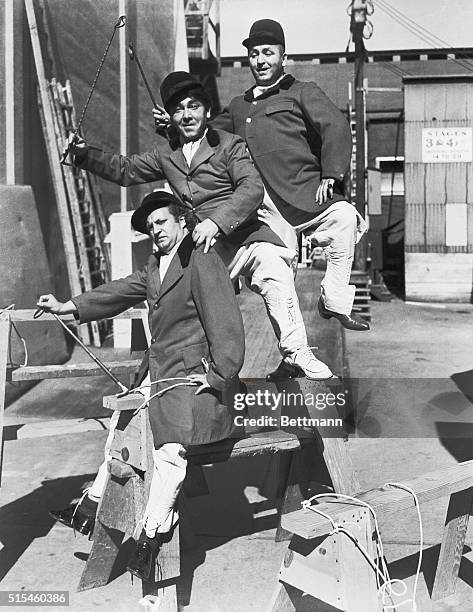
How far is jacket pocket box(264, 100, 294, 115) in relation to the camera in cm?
307

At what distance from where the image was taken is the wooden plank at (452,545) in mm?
2779

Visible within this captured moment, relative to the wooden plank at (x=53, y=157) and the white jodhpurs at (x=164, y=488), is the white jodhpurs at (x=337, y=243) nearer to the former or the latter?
the white jodhpurs at (x=164, y=488)

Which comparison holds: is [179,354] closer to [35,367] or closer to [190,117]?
[190,117]

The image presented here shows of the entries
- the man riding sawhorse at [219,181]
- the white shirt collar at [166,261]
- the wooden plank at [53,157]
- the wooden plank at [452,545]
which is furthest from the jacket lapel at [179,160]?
the wooden plank at [53,157]

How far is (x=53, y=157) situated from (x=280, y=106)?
3530 mm

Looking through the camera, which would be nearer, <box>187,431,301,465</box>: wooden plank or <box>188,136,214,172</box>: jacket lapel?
<box>187,431,301,465</box>: wooden plank

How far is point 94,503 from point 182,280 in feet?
3.06

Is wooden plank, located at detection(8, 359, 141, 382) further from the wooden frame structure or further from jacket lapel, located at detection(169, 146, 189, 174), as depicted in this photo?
jacket lapel, located at detection(169, 146, 189, 174)

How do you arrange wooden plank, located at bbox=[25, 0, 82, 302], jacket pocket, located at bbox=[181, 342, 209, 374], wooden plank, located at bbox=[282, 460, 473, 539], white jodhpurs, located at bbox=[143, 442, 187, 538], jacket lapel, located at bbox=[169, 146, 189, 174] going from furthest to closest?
wooden plank, located at bbox=[25, 0, 82, 302] → jacket lapel, located at bbox=[169, 146, 189, 174] → jacket pocket, located at bbox=[181, 342, 209, 374] → white jodhpurs, located at bbox=[143, 442, 187, 538] → wooden plank, located at bbox=[282, 460, 473, 539]

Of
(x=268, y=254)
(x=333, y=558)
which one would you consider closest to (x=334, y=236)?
(x=268, y=254)

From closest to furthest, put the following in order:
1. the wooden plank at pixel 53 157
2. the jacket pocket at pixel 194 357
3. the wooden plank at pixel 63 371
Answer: the jacket pocket at pixel 194 357
the wooden plank at pixel 63 371
the wooden plank at pixel 53 157

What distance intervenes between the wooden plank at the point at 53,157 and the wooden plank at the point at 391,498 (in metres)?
4.33

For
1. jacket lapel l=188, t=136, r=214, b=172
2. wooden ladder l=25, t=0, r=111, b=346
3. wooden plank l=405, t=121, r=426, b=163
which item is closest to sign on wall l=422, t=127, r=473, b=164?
wooden plank l=405, t=121, r=426, b=163

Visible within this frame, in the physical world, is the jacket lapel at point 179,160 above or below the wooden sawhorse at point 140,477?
above
